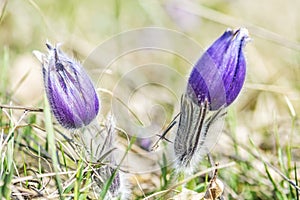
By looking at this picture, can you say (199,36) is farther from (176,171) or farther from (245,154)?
(176,171)

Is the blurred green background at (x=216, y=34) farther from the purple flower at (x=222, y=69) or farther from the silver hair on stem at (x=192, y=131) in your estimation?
the purple flower at (x=222, y=69)

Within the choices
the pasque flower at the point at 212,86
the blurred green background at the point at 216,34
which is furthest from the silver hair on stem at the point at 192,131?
the blurred green background at the point at 216,34

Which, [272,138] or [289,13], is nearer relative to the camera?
[272,138]

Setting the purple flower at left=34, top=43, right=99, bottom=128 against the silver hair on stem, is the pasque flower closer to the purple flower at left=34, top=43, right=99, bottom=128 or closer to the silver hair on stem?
the silver hair on stem

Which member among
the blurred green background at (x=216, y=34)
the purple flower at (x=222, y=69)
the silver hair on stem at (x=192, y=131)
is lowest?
the silver hair on stem at (x=192, y=131)

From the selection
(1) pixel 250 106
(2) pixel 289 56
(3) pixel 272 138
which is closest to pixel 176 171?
(3) pixel 272 138

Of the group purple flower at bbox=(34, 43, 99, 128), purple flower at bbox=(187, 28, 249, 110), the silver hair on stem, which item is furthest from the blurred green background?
purple flower at bbox=(34, 43, 99, 128)
